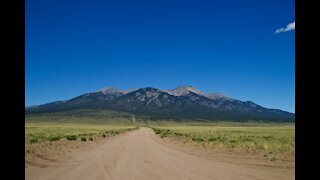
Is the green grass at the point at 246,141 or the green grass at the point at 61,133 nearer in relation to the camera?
the green grass at the point at 246,141

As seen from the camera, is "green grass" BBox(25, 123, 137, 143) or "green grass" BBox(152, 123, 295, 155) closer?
"green grass" BBox(152, 123, 295, 155)

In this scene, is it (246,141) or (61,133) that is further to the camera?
(61,133)

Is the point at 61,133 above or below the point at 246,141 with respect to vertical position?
below
